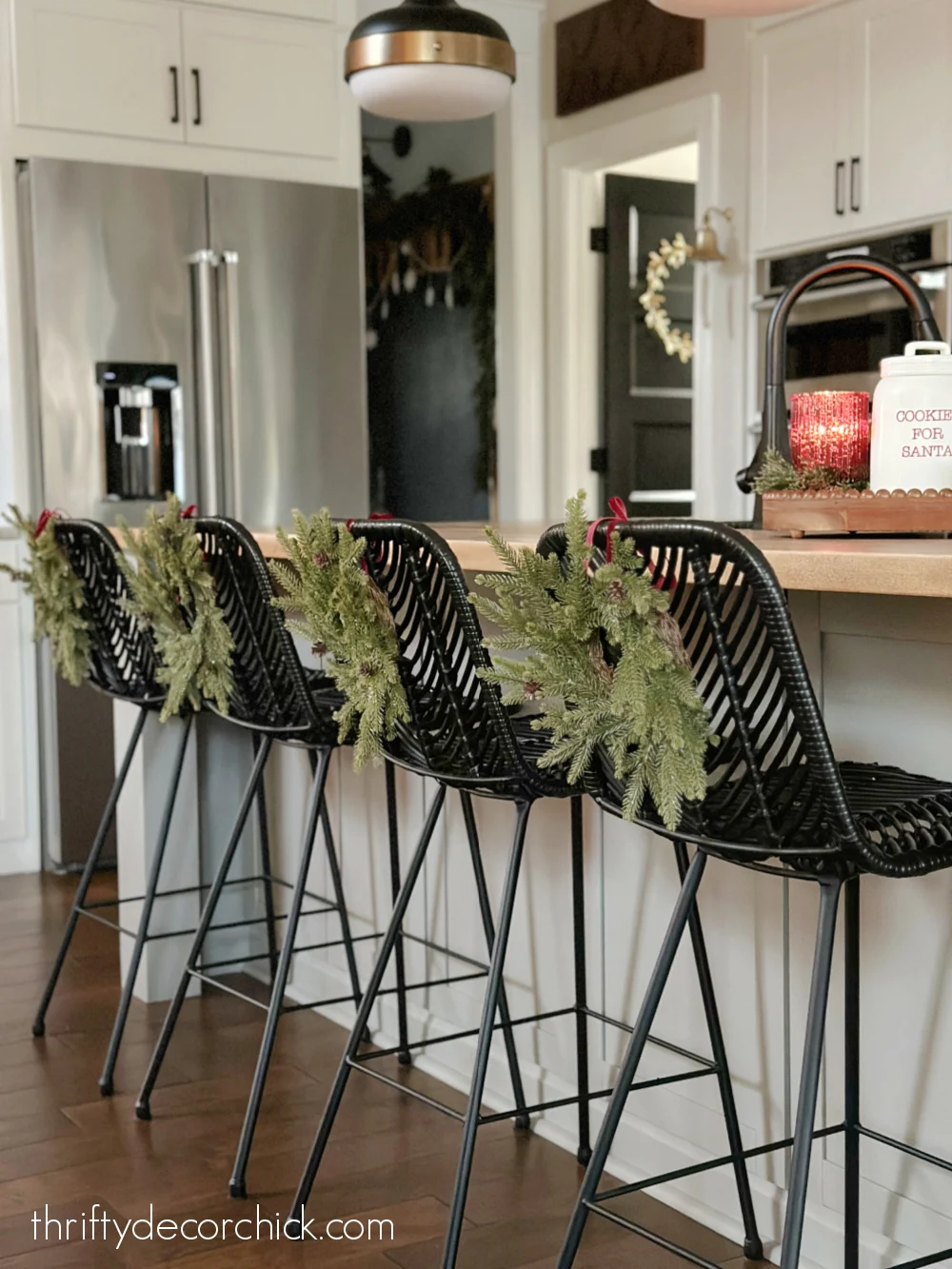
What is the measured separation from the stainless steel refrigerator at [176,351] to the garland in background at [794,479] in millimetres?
2642

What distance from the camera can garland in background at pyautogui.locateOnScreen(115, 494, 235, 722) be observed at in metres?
2.60

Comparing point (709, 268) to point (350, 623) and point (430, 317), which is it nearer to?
point (430, 317)

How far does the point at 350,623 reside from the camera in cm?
208

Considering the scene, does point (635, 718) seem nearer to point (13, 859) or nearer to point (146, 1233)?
point (146, 1233)

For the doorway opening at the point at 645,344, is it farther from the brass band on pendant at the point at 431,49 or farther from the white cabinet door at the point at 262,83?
the brass band on pendant at the point at 431,49

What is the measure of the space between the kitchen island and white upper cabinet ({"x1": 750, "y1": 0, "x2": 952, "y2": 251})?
1.75 m

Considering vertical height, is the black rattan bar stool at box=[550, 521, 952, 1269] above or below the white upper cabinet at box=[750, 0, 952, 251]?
below

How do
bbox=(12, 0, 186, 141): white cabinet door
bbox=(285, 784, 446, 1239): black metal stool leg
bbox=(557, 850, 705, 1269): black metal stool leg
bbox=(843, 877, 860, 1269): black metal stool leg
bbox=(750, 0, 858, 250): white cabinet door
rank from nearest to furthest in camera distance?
bbox=(557, 850, 705, 1269): black metal stool leg, bbox=(843, 877, 860, 1269): black metal stool leg, bbox=(285, 784, 446, 1239): black metal stool leg, bbox=(750, 0, 858, 250): white cabinet door, bbox=(12, 0, 186, 141): white cabinet door

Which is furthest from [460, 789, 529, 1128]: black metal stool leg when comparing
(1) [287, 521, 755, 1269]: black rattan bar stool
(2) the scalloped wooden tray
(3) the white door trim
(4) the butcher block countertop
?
(3) the white door trim

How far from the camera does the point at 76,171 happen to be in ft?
14.2

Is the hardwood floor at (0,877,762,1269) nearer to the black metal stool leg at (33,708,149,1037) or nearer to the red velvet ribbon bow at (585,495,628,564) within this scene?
the black metal stool leg at (33,708,149,1037)

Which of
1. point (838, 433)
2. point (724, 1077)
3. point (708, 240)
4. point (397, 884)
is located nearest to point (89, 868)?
point (397, 884)

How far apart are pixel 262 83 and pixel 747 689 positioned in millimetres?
3656

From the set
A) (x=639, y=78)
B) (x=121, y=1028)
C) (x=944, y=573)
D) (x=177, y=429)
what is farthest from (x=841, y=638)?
(x=639, y=78)
